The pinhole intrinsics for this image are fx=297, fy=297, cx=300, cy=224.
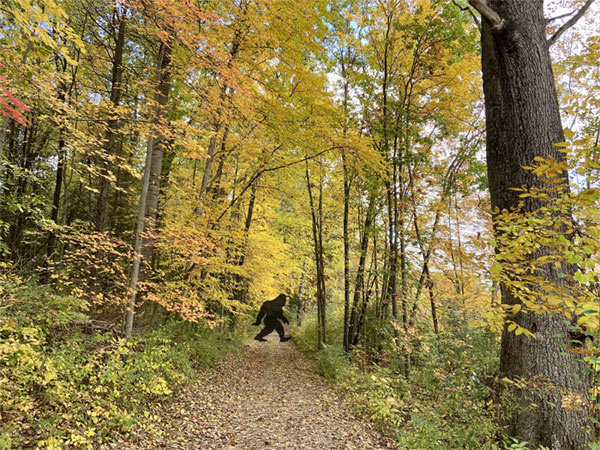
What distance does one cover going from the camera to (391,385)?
6039mm

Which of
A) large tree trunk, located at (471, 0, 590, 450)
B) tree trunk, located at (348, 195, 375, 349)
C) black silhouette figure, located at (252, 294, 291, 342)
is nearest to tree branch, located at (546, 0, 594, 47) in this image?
large tree trunk, located at (471, 0, 590, 450)

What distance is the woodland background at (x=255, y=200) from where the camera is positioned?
322 cm

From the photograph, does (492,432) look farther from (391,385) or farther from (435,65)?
(435,65)

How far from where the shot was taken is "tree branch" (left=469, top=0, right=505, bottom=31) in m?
3.09

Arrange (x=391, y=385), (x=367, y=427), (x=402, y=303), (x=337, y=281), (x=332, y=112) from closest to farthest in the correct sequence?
(x=367, y=427)
(x=391, y=385)
(x=332, y=112)
(x=402, y=303)
(x=337, y=281)

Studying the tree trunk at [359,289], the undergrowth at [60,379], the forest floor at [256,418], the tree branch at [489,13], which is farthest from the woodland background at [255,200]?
the tree branch at [489,13]

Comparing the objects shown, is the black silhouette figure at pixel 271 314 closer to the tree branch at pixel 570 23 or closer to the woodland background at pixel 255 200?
the woodland background at pixel 255 200

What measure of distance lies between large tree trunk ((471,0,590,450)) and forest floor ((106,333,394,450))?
255 cm

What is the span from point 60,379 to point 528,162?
6.04m

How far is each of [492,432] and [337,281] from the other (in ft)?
35.8

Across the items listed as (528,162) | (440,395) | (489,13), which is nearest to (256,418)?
(440,395)

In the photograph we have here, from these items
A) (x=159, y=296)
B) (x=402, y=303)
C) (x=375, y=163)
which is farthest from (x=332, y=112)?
(x=159, y=296)

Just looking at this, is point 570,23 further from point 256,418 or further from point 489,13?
point 256,418

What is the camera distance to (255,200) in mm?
11711
